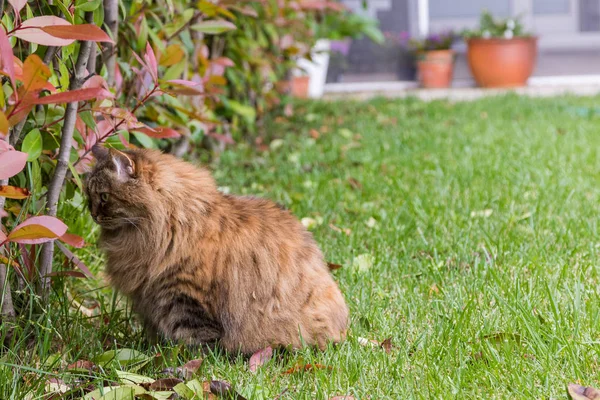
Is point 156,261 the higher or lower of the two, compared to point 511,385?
higher

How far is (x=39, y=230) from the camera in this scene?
1.73 metres

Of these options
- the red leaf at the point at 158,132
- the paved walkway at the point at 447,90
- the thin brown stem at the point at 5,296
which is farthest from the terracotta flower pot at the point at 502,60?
the thin brown stem at the point at 5,296

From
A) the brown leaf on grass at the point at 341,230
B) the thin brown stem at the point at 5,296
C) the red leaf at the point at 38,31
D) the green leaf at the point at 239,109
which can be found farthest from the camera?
the green leaf at the point at 239,109

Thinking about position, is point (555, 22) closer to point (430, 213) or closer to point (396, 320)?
point (430, 213)

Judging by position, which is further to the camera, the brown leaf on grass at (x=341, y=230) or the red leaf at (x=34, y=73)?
the brown leaf on grass at (x=341, y=230)

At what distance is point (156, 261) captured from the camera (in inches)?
85.0

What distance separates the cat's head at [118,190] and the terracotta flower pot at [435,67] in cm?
919

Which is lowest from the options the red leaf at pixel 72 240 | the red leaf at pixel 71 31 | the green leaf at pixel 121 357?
the green leaf at pixel 121 357

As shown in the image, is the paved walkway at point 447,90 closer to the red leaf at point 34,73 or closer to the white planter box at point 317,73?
the white planter box at point 317,73

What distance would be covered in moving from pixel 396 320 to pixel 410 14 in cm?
985

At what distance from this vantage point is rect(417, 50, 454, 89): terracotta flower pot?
35.6 ft

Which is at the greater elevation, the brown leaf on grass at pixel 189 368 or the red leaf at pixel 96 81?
the red leaf at pixel 96 81

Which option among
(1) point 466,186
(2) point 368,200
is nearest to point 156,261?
(2) point 368,200

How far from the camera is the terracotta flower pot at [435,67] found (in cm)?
1085
